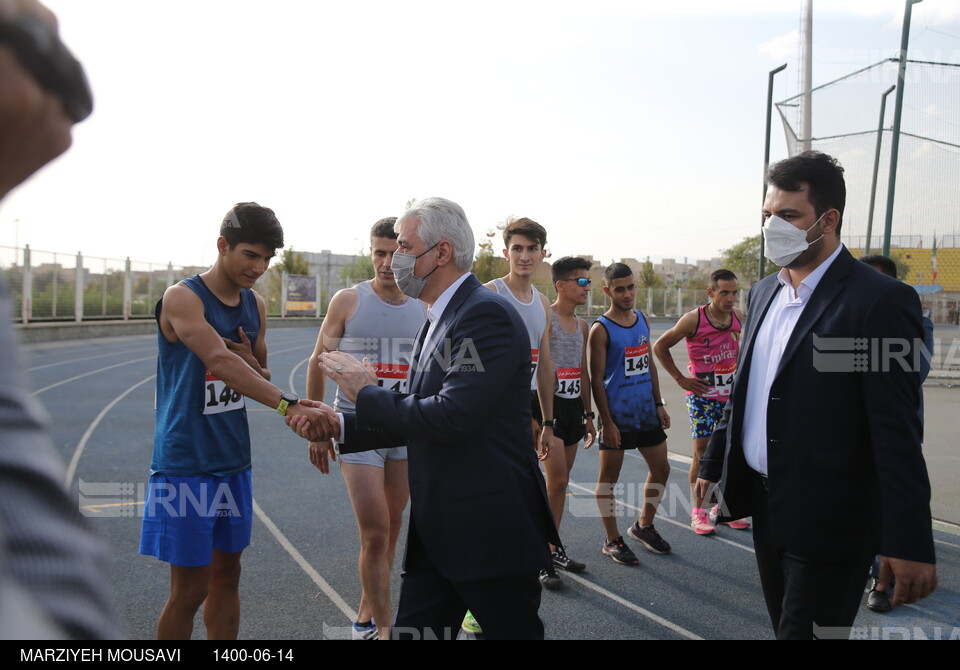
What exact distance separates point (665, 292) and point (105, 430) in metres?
40.5

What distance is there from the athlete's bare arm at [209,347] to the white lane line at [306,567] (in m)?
1.63

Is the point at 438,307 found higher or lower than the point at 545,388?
higher

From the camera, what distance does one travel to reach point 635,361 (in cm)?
582

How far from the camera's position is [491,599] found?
2.44 m

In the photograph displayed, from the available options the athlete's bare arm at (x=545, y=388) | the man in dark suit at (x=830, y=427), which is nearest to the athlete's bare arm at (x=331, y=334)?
the athlete's bare arm at (x=545, y=388)

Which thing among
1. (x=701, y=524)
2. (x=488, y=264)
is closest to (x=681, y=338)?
(x=701, y=524)

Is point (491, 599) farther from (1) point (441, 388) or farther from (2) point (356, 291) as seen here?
(2) point (356, 291)

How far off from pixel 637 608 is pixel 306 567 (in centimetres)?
235

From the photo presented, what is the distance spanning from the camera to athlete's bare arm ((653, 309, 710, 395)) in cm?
629

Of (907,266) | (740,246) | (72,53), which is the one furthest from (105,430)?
(740,246)

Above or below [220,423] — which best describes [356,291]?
above

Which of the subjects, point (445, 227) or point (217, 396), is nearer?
point (445, 227)

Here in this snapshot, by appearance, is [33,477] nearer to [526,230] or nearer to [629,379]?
[526,230]

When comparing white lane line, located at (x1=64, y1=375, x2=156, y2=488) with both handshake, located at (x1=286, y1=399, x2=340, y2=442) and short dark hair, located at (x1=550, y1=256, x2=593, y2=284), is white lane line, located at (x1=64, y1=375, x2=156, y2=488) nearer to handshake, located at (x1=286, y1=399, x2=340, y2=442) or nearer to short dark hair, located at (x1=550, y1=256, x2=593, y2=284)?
handshake, located at (x1=286, y1=399, x2=340, y2=442)
